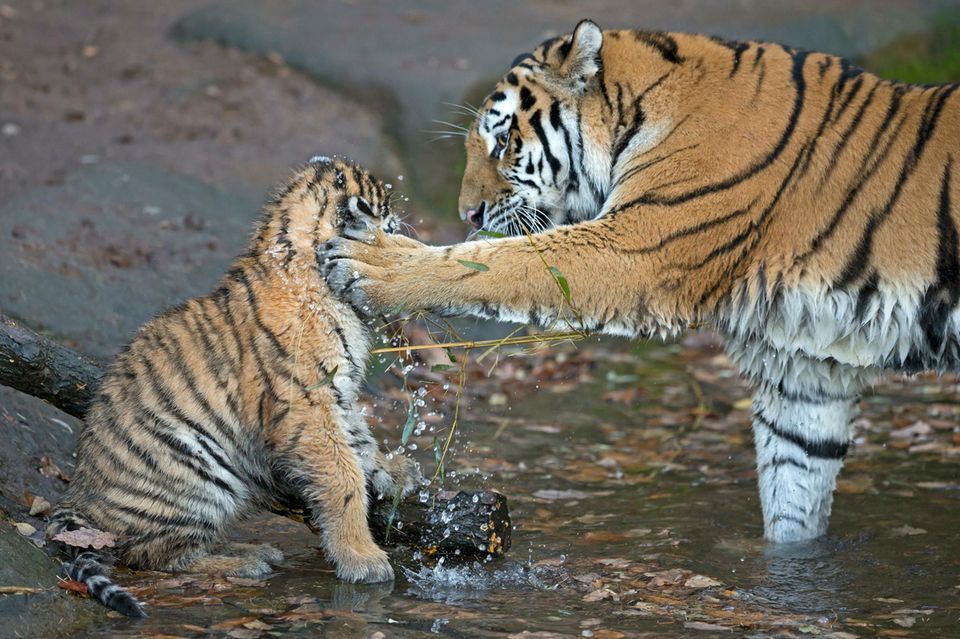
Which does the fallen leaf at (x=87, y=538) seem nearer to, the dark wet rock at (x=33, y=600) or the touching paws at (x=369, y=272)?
the dark wet rock at (x=33, y=600)

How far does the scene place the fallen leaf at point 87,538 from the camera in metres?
3.62

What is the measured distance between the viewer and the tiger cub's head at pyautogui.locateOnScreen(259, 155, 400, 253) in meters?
3.97

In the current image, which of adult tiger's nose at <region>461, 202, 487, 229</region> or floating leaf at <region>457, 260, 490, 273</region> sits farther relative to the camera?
adult tiger's nose at <region>461, 202, 487, 229</region>

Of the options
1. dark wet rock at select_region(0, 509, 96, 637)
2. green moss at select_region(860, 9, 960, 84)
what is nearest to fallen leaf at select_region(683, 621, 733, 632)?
dark wet rock at select_region(0, 509, 96, 637)

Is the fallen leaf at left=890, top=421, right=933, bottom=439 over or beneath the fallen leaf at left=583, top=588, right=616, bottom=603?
over

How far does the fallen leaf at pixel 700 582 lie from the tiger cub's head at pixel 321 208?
147cm

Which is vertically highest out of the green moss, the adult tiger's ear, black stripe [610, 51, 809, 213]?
the green moss

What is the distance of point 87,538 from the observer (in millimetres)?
3645

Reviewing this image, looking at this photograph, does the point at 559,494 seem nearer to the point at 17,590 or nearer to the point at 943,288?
the point at 943,288

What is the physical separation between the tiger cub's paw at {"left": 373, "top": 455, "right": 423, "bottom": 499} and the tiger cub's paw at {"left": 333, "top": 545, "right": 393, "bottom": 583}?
0.29m

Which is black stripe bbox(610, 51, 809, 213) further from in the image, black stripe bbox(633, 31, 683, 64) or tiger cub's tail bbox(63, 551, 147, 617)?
tiger cub's tail bbox(63, 551, 147, 617)

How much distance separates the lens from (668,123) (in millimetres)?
4145

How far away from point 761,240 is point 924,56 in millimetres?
6769

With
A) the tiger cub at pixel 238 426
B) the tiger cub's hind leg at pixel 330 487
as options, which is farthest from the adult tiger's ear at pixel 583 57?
the tiger cub's hind leg at pixel 330 487
